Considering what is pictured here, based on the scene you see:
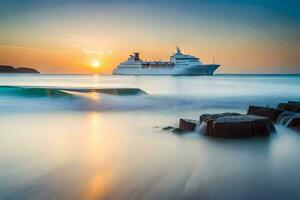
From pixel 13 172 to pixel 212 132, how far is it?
14.1ft

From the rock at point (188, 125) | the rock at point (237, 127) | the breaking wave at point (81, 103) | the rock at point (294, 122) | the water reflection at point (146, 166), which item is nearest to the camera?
the water reflection at point (146, 166)

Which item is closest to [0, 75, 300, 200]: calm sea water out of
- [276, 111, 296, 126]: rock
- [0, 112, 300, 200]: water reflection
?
[0, 112, 300, 200]: water reflection

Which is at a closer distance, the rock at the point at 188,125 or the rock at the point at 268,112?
the rock at the point at 188,125

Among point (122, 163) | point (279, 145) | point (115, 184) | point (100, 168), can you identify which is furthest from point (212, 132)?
point (115, 184)

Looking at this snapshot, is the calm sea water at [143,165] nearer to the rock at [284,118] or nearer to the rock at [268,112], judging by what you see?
the rock at [284,118]

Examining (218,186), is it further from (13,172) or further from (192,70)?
(192,70)

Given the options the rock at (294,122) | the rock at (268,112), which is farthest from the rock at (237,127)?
the rock at (268,112)

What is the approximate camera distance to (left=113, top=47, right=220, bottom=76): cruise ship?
106 metres

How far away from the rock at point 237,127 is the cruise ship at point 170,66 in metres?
98.1

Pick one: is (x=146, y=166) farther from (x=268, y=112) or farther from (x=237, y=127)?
(x=268, y=112)

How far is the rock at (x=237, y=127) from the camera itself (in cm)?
718

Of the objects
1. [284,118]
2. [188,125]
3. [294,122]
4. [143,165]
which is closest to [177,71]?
[284,118]

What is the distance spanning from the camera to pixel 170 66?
106 metres

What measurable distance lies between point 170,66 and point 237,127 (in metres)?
100.0
